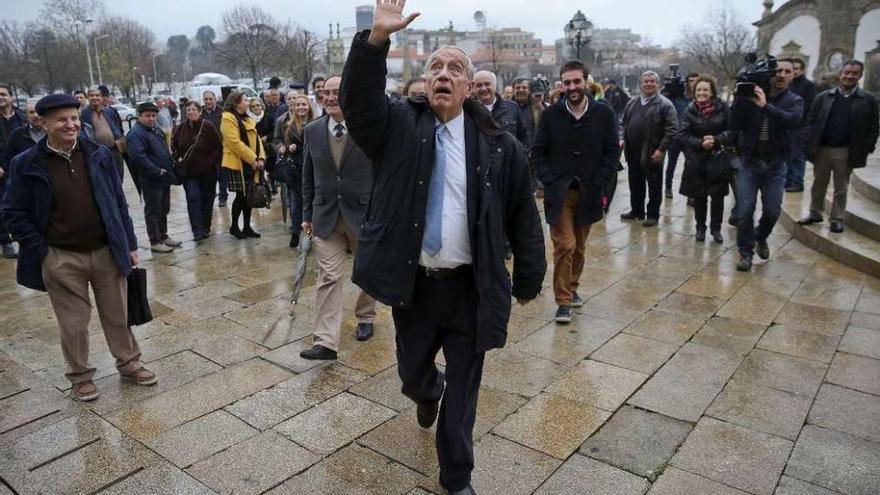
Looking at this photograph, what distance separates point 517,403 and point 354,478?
3.77 ft

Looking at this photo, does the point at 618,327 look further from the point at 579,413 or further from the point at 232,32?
the point at 232,32

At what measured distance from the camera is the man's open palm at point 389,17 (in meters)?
2.38

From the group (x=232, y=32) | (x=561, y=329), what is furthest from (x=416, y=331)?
(x=232, y=32)

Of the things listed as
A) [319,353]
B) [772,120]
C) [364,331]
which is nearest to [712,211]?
[772,120]

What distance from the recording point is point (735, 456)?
10.7 feet

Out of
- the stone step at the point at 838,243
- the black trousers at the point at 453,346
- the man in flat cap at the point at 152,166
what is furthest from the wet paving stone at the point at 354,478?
the man in flat cap at the point at 152,166

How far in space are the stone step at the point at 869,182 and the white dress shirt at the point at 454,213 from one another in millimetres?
7722

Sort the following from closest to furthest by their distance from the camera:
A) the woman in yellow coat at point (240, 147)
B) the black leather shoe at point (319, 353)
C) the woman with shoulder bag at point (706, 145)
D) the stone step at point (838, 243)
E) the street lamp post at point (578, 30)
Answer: the black leather shoe at point (319, 353), the stone step at point (838, 243), the woman with shoulder bag at point (706, 145), the woman in yellow coat at point (240, 147), the street lamp post at point (578, 30)

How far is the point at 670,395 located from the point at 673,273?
9.46 feet

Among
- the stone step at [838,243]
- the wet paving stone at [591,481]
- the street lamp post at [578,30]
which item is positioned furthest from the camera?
the street lamp post at [578,30]

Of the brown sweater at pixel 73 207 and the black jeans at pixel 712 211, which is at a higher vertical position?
the brown sweater at pixel 73 207

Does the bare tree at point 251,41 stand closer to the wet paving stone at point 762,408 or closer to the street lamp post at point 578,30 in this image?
the street lamp post at point 578,30

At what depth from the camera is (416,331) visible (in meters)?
2.94

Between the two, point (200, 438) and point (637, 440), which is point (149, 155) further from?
point (637, 440)
